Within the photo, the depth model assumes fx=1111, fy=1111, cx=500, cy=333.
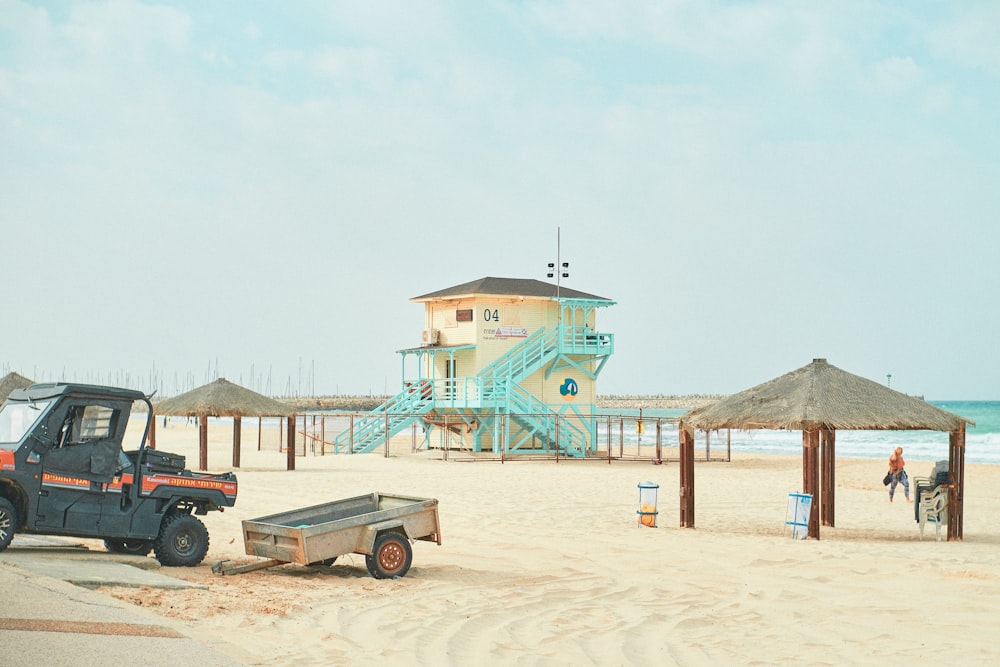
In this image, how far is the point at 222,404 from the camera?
1122 inches

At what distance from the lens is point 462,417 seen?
37.7 metres

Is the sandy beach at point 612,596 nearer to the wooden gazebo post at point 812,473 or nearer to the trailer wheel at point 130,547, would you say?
the wooden gazebo post at point 812,473

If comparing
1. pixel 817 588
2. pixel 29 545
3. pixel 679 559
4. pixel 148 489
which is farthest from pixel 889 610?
pixel 29 545

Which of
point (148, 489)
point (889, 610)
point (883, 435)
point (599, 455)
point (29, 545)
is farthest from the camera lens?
point (883, 435)

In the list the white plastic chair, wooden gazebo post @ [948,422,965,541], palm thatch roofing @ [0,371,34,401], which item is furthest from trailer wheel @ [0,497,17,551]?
palm thatch roofing @ [0,371,34,401]

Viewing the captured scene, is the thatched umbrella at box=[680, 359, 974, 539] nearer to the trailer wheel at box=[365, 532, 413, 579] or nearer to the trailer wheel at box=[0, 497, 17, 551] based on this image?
the trailer wheel at box=[365, 532, 413, 579]

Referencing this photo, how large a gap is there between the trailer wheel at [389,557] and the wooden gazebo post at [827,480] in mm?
8556

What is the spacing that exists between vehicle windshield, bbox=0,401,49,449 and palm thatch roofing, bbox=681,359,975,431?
921 centimetres

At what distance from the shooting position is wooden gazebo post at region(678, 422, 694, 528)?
16516 millimetres

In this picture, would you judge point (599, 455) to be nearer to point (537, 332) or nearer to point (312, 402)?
point (537, 332)

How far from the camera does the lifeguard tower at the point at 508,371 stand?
3703cm

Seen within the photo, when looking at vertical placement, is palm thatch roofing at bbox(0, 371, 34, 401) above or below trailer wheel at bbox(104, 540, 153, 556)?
above

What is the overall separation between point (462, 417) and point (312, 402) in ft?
344

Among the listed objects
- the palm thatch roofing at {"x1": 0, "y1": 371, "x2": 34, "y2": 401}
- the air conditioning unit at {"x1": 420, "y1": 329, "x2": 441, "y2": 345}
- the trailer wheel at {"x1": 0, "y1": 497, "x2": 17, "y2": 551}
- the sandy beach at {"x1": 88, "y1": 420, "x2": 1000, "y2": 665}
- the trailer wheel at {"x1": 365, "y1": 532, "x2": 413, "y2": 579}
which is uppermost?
the air conditioning unit at {"x1": 420, "y1": 329, "x2": 441, "y2": 345}
